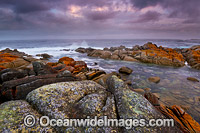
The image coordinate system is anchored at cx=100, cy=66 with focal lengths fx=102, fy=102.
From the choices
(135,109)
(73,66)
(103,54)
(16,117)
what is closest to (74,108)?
(16,117)

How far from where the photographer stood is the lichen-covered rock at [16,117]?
112 inches

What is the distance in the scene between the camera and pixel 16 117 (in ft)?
10.4

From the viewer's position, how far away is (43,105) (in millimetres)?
3672

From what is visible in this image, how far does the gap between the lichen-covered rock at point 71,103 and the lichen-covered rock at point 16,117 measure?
254 mm

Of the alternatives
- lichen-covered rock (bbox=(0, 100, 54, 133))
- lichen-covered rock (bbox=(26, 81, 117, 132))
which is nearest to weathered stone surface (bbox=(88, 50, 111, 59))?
lichen-covered rock (bbox=(26, 81, 117, 132))

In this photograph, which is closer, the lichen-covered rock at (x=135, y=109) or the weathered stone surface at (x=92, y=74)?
Result: the lichen-covered rock at (x=135, y=109)

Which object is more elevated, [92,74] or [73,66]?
[73,66]

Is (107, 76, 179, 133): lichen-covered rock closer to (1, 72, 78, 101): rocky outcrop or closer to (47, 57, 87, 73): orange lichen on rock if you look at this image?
(1, 72, 78, 101): rocky outcrop

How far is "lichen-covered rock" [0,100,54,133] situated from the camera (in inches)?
112

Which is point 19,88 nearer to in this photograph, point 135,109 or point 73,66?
point 135,109

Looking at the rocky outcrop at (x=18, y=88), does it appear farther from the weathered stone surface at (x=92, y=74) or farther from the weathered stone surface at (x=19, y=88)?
the weathered stone surface at (x=92, y=74)

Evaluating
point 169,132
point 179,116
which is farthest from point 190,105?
point 169,132

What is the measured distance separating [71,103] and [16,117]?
1.70m

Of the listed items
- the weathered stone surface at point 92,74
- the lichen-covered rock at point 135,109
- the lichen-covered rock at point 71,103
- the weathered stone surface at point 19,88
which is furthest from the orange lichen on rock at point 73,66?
the lichen-covered rock at point 135,109
